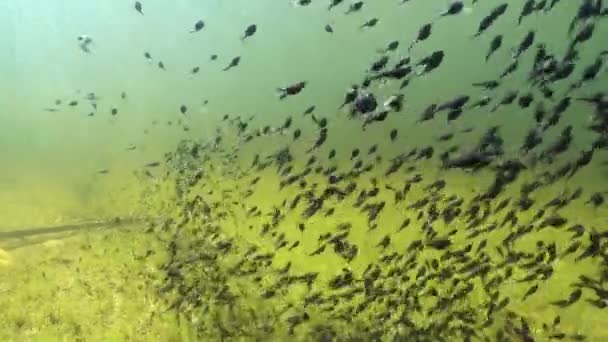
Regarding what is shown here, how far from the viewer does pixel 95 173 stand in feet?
58.6

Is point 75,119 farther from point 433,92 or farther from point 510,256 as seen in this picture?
point 510,256

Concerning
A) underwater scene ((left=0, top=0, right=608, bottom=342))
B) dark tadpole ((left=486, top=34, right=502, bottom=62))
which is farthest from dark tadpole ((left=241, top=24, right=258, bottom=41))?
dark tadpole ((left=486, top=34, right=502, bottom=62))

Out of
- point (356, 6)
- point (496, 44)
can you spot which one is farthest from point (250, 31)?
point (496, 44)

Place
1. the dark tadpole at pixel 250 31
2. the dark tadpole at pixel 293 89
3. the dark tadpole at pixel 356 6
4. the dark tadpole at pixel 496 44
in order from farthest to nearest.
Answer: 1. the dark tadpole at pixel 250 31
2. the dark tadpole at pixel 356 6
3. the dark tadpole at pixel 293 89
4. the dark tadpole at pixel 496 44

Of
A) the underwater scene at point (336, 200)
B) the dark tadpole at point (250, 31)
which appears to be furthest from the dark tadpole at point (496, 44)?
the dark tadpole at point (250, 31)

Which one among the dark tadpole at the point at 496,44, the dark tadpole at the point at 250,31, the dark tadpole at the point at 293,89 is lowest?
the dark tadpole at the point at 496,44

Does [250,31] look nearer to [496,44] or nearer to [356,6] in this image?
[356,6]

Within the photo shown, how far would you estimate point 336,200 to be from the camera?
8727mm

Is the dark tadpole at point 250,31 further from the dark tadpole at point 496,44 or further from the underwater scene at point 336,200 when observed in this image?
the dark tadpole at point 496,44

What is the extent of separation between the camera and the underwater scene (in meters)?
5.80

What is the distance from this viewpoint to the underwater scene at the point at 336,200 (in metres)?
5.80

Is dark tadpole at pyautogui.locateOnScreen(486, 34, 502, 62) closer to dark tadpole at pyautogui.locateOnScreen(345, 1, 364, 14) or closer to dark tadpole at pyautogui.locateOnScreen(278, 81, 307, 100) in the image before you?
dark tadpole at pyautogui.locateOnScreen(345, 1, 364, 14)

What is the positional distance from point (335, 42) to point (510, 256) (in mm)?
17149

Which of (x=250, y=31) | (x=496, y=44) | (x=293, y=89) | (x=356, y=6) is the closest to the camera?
(x=496, y=44)
